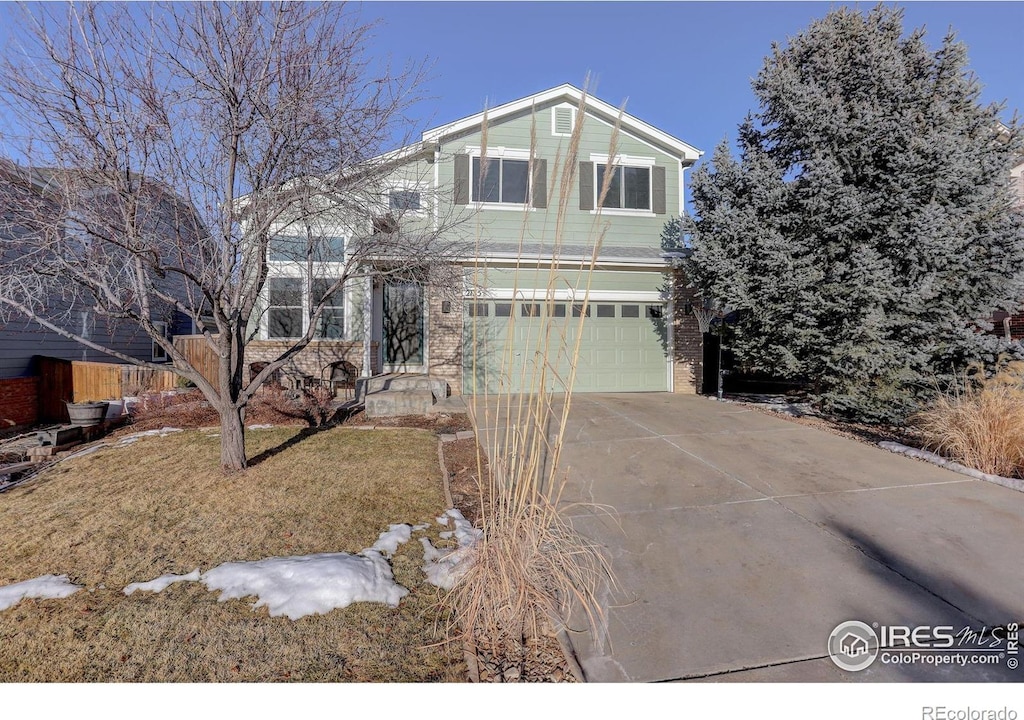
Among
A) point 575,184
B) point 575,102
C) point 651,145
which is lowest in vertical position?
point 575,184

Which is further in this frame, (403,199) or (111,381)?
(111,381)

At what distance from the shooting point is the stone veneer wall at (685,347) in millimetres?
10273

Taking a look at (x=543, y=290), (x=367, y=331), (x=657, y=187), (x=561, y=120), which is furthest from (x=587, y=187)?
(x=367, y=331)

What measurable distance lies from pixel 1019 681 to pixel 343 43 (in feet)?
20.5

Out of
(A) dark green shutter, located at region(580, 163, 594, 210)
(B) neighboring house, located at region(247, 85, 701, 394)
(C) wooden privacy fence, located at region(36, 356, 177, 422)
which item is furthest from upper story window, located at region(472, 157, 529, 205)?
(C) wooden privacy fence, located at region(36, 356, 177, 422)

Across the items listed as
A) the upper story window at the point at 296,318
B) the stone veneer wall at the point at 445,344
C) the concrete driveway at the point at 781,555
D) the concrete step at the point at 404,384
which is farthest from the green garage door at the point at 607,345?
the concrete driveway at the point at 781,555

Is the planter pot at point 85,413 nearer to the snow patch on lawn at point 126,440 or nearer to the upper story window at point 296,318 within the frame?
the snow patch on lawn at point 126,440

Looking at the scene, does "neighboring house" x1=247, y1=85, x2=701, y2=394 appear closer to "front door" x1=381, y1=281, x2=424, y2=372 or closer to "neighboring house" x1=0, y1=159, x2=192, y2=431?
"front door" x1=381, y1=281, x2=424, y2=372

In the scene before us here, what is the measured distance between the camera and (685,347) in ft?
33.9

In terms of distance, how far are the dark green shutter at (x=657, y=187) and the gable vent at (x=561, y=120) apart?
220 cm

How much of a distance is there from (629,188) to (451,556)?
32.7 feet

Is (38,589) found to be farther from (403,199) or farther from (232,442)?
(403,199)

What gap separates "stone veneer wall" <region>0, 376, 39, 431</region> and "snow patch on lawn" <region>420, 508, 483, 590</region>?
1047cm

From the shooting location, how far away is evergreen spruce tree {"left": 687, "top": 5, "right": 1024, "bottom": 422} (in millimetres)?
6742
